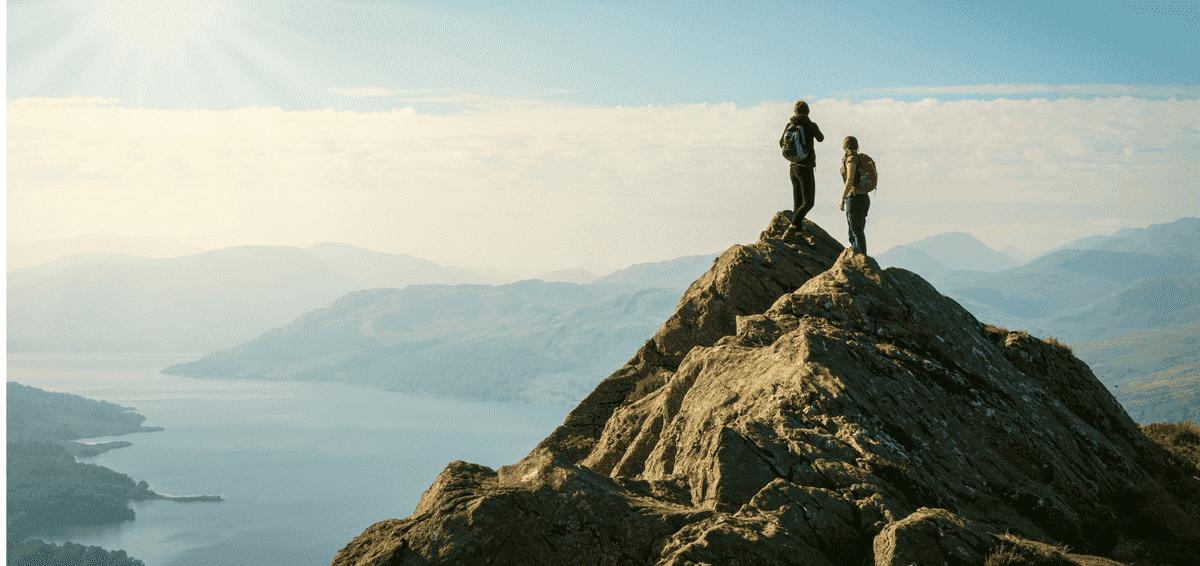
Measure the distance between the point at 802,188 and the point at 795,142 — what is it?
1.66m

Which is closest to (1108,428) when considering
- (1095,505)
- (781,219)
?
(1095,505)

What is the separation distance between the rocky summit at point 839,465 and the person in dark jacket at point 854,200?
5.94ft

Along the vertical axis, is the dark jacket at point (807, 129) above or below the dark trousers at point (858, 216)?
above

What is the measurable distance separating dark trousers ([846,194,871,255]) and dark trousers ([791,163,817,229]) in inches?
84.8

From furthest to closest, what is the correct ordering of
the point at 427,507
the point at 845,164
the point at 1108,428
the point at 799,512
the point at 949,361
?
the point at 845,164 → the point at 1108,428 → the point at 949,361 → the point at 427,507 → the point at 799,512

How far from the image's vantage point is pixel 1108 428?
16.6 m

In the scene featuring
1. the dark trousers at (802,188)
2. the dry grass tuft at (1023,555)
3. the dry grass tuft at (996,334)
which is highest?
the dark trousers at (802,188)

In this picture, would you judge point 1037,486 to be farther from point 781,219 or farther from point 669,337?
point 781,219

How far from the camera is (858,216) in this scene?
1981 centimetres

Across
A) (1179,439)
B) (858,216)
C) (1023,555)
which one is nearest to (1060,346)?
(1179,439)

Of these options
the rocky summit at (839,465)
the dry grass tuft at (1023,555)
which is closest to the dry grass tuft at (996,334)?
the rocky summit at (839,465)

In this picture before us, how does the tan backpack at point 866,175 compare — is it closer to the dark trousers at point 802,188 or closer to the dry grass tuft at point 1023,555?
the dark trousers at point 802,188

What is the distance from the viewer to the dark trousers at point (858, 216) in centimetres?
1980

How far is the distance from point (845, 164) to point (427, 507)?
1441 centimetres
